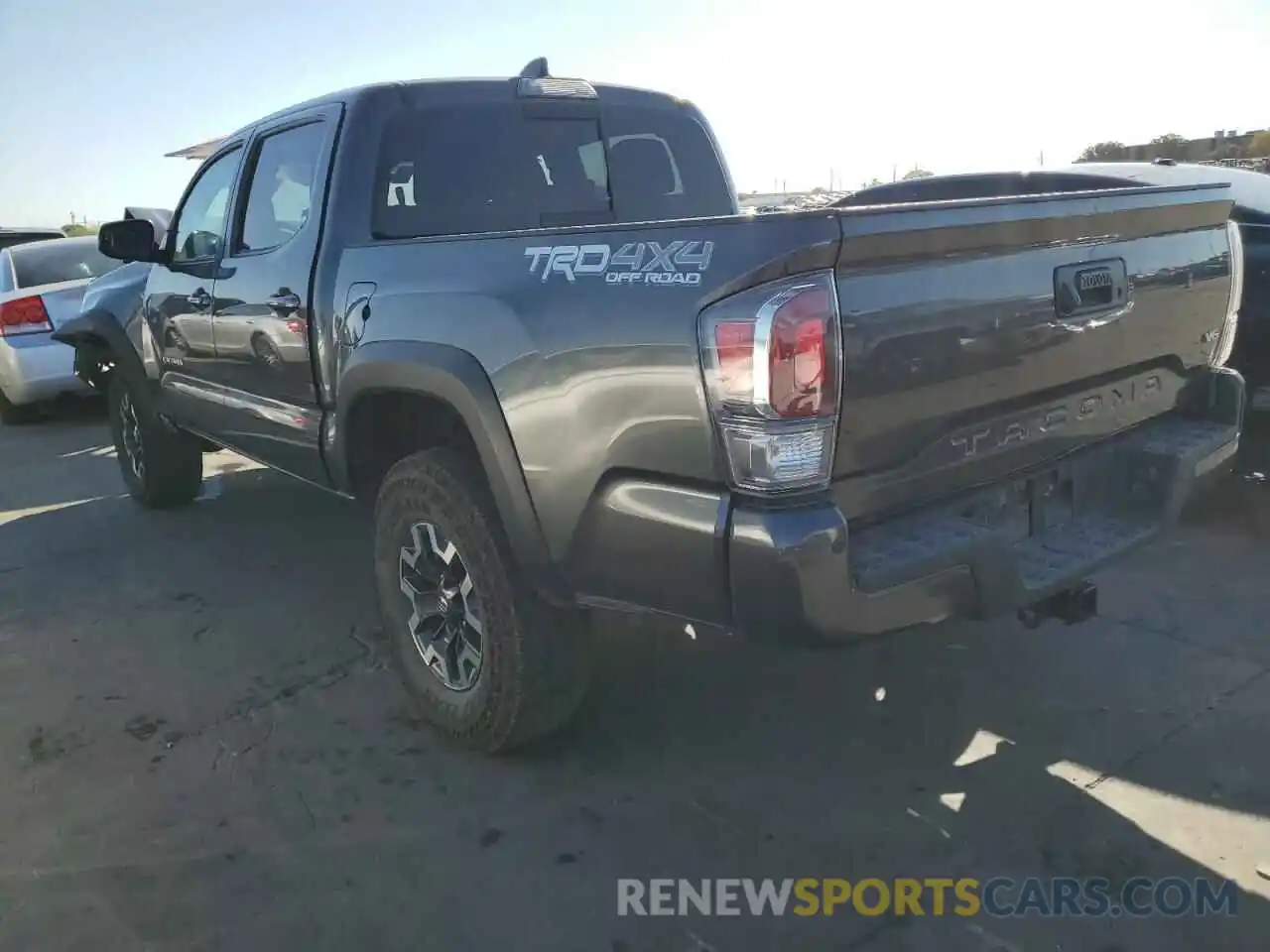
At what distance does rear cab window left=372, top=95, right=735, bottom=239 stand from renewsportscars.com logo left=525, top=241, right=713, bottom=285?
42.9 inches

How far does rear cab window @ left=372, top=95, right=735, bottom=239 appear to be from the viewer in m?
3.48

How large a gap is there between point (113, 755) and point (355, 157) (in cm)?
201

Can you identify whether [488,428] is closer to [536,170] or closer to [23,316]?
[536,170]

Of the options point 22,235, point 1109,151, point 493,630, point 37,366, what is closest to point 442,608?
point 493,630

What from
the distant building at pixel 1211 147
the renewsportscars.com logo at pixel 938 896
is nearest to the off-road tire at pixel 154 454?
the renewsportscars.com logo at pixel 938 896

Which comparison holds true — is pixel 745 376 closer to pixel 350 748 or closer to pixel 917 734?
pixel 917 734

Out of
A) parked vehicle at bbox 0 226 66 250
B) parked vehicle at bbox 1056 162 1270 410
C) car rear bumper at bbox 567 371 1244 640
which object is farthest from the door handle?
parked vehicle at bbox 0 226 66 250

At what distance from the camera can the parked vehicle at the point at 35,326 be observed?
8.30 meters

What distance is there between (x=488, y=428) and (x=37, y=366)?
727cm

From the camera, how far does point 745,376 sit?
2.09 metres

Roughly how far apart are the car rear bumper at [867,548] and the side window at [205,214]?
109 inches

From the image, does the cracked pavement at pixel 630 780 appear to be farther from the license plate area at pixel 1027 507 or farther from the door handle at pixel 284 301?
the door handle at pixel 284 301

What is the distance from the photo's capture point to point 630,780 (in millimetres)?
2936

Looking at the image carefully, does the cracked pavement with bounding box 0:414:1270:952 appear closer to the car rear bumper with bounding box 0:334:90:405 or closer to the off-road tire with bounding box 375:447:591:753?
the off-road tire with bounding box 375:447:591:753
